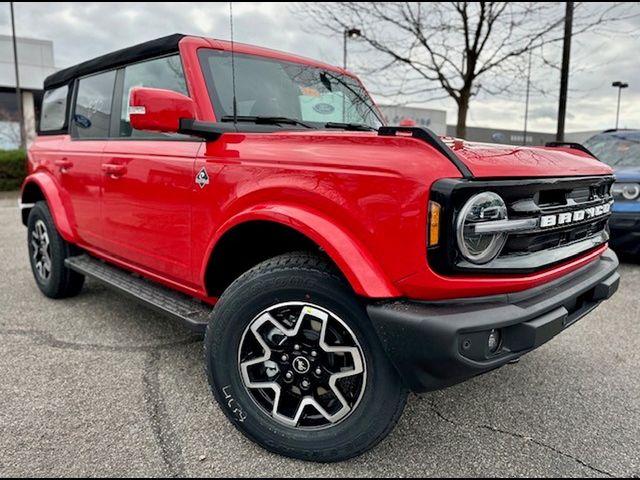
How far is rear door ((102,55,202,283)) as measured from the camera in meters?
2.68

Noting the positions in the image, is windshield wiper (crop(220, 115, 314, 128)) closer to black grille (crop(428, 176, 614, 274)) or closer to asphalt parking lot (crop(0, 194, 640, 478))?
black grille (crop(428, 176, 614, 274))

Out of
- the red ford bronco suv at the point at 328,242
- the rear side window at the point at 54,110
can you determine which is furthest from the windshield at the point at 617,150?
the rear side window at the point at 54,110

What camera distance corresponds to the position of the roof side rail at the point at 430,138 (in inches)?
69.8

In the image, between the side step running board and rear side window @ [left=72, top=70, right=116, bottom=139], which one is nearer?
the side step running board

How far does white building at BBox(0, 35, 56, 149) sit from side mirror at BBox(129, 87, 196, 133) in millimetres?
27460

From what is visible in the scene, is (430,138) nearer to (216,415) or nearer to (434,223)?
(434,223)

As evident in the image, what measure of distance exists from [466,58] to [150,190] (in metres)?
9.03

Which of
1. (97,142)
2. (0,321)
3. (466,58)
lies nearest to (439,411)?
(97,142)

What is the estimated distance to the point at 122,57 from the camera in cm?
343

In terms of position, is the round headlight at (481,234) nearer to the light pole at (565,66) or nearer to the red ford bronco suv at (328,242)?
the red ford bronco suv at (328,242)

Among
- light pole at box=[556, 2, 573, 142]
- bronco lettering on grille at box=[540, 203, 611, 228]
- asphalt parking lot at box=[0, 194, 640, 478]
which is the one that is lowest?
asphalt parking lot at box=[0, 194, 640, 478]

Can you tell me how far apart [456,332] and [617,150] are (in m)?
6.18

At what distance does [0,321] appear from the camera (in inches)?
149

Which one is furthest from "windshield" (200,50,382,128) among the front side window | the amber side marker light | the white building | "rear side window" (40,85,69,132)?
the white building
